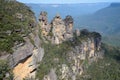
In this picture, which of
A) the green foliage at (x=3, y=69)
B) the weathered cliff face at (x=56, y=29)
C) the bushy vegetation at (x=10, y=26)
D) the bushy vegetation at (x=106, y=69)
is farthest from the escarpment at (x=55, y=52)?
the green foliage at (x=3, y=69)

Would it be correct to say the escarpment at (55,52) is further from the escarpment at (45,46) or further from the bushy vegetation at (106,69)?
the bushy vegetation at (106,69)

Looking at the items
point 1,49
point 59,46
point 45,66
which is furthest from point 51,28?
point 1,49

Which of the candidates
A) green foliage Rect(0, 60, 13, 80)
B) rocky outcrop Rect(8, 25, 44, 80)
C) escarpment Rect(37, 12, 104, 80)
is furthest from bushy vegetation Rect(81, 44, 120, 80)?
green foliage Rect(0, 60, 13, 80)

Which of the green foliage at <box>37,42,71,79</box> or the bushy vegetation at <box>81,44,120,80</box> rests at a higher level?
the green foliage at <box>37,42,71,79</box>

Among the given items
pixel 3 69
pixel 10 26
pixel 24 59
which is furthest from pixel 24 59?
pixel 3 69

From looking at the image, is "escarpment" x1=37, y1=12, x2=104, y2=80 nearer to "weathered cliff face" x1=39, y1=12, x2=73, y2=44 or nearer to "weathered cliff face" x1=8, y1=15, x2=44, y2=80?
"weathered cliff face" x1=39, y1=12, x2=73, y2=44

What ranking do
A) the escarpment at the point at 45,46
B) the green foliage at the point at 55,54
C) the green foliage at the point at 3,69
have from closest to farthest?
1. the green foliage at the point at 3,69
2. the escarpment at the point at 45,46
3. the green foliage at the point at 55,54

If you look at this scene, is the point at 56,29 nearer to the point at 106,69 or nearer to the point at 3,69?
the point at 106,69
